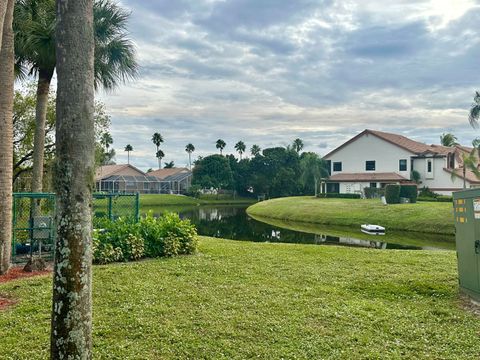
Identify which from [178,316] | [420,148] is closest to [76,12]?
[178,316]

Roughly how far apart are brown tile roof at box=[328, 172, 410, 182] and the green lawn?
7989 millimetres

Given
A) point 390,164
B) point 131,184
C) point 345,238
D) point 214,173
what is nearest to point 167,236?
point 345,238

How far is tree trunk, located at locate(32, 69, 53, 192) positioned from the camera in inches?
557

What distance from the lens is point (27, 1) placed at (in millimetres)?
14133

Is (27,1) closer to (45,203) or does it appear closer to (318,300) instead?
(45,203)

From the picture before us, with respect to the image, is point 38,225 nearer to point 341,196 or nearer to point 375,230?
point 375,230

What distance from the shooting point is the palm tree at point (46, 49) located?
44.3ft

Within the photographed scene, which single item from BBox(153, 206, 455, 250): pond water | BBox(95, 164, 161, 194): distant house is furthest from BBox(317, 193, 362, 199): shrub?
BBox(95, 164, 161, 194): distant house

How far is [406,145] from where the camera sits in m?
50.6

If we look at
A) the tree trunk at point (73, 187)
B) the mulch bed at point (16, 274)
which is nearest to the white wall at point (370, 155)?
the mulch bed at point (16, 274)

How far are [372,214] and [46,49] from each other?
29173 millimetres

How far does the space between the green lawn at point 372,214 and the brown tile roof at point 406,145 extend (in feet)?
37.4

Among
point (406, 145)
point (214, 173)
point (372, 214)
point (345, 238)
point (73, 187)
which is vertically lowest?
point (345, 238)

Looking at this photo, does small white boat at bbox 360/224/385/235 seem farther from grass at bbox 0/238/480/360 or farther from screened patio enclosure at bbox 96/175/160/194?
screened patio enclosure at bbox 96/175/160/194
